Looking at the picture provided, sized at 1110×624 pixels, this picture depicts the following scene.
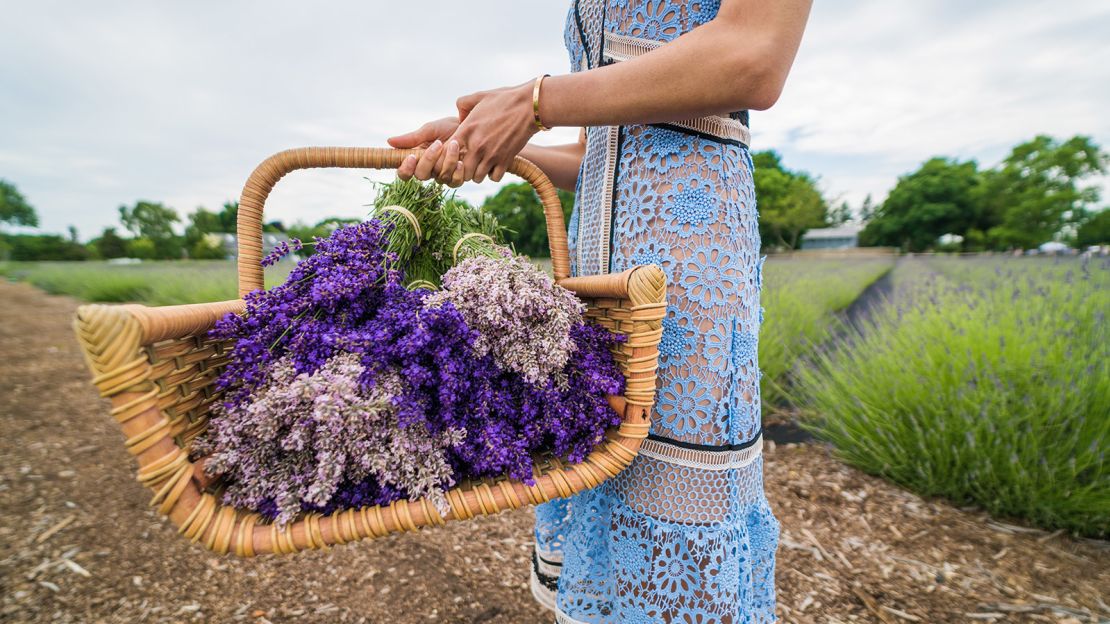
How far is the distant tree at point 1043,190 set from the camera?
3422cm

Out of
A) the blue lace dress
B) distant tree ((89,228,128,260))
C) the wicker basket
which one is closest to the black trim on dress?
the blue lace dress

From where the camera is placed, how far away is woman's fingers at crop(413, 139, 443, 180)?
83 centimetres

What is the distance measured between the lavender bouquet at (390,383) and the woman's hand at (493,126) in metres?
0.18

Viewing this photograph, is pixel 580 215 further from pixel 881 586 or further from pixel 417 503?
pixel 881 586

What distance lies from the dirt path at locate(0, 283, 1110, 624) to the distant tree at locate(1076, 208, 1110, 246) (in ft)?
157

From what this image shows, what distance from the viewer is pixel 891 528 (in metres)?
2.27

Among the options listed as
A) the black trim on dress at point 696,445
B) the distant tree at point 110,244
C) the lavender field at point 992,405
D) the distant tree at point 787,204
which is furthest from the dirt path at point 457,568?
the distant tree at point 110,244

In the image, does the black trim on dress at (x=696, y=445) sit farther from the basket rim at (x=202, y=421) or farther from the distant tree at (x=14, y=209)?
the distant tree at (x=14, y=209)

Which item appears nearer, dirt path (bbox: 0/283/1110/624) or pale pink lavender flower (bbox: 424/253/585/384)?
pale pink lavender flower (bbox: 424/253/585/384)

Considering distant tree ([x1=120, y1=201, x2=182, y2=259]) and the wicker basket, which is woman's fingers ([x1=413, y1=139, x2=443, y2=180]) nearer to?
the wicker basket

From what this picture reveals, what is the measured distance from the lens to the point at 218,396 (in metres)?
0.82

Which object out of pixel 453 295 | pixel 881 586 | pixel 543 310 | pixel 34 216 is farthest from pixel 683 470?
Result: pixel 34 216

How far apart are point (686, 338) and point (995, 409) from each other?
2.28 m

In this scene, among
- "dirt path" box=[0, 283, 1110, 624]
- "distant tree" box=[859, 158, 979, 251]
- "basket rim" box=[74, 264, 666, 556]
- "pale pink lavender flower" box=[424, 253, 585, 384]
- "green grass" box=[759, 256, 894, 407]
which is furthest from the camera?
"distant tree" box=[859, 158, 979, 251]
